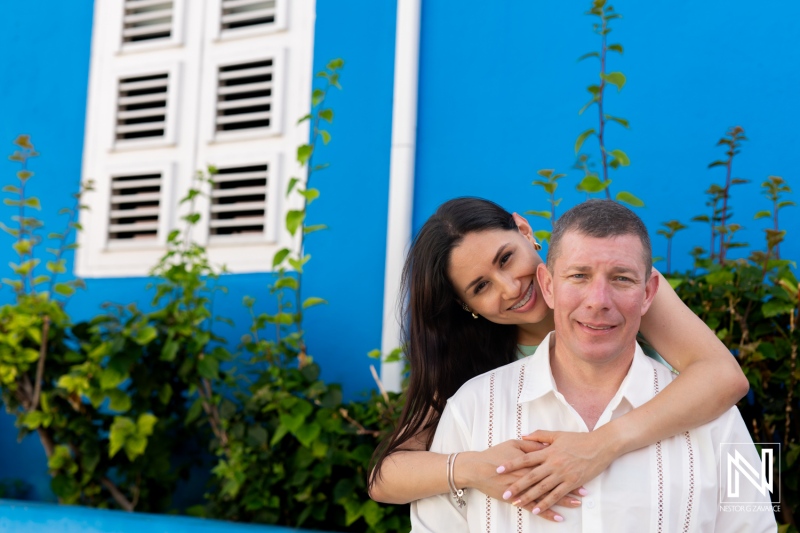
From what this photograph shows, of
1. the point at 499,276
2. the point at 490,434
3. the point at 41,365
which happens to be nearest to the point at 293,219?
the point at 41,365

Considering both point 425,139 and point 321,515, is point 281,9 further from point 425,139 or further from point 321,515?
point 321,515

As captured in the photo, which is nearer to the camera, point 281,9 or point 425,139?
point 425,139

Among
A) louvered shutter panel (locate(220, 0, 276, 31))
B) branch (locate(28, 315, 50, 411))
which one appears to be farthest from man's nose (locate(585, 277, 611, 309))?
louvered shutter panel (locate(220, 0, 276, 31))

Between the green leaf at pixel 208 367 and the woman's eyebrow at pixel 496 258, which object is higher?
the woman's eyebrow at pixel 496 258

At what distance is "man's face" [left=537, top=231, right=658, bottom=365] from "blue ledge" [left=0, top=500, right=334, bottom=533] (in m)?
1.70

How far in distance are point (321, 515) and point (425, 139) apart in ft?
5.50

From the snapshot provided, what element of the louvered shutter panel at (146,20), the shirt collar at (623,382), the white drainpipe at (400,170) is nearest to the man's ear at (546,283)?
the shirt collar at (623,382)

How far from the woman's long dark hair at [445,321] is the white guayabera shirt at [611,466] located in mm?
302

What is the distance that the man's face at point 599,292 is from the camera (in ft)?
6.35

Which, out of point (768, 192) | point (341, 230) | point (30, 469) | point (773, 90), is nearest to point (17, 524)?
point (30, 469)

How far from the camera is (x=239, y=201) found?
4.61 m

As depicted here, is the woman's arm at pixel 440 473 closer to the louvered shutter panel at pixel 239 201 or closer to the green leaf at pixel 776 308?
the green leaf at pixel 776 308

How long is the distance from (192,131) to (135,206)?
1.63 ft

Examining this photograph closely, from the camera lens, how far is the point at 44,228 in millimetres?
4812
